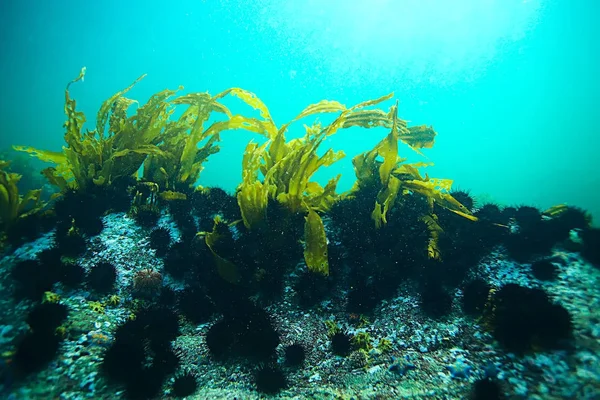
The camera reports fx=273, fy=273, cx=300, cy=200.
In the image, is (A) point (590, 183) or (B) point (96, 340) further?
(A) point (590, 183)

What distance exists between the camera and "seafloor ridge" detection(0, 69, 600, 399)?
7.92 ft

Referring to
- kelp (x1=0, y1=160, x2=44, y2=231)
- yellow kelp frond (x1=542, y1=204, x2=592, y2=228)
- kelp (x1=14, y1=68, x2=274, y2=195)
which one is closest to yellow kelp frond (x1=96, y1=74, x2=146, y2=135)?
kelp (x1=14, y1=68, x2=274, y2=195)

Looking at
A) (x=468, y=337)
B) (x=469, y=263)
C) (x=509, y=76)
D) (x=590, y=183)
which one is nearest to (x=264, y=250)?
(x=468, y=337)

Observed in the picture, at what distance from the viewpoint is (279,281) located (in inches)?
134

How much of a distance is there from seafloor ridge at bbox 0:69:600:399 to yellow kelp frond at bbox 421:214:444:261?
0.09ft

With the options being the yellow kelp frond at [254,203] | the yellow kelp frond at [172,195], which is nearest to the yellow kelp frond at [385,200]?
the yellow kelp frond at [254,203]

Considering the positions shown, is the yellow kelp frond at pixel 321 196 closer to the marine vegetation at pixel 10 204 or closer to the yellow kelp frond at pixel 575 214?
the yellow kelp frond at pixel 575 214

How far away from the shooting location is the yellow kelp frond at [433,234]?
3523 mm

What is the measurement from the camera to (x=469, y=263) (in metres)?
3.52

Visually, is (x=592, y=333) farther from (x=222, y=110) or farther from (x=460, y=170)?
(x=460, y=170)

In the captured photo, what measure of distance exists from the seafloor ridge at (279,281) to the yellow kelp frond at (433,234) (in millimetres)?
28

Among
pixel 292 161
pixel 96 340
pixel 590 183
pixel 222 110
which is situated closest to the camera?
pixel 96 340

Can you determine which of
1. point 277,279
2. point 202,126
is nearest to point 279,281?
point 277,279

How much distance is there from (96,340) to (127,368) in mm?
604
